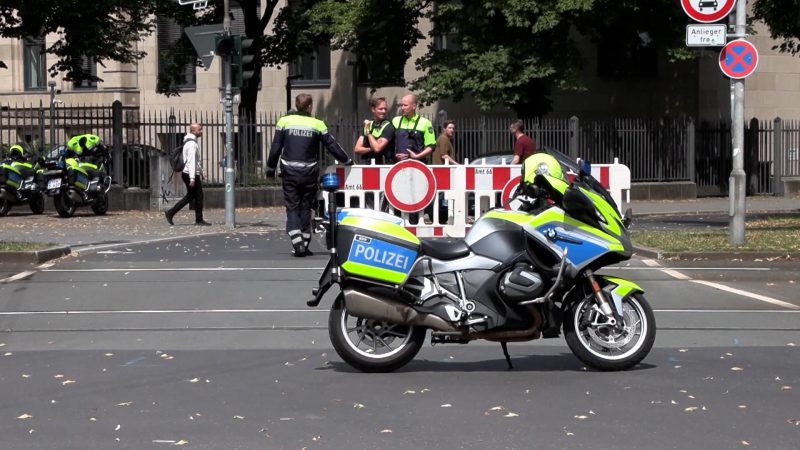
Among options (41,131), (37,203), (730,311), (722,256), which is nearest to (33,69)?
(41,131)

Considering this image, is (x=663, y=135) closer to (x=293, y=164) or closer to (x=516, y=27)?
(x=516, y=27)

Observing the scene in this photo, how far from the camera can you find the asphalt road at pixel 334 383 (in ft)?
21.9

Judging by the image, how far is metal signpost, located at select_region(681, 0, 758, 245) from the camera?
16422 millimetres

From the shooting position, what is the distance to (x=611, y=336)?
8.39 m

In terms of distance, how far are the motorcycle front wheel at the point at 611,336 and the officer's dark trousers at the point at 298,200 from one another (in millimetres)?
7755

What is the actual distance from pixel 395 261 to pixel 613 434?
2.11 meters

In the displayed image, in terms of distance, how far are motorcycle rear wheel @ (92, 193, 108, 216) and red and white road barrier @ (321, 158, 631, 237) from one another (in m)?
9.29

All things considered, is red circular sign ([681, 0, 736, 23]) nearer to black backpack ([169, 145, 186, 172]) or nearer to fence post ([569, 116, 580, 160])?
black backpack ([169, 145, 186, 172])

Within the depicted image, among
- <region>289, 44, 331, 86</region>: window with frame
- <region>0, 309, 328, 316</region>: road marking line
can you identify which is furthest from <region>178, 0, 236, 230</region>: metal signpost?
<region>289, 44, 331, 86</region>: window with frame

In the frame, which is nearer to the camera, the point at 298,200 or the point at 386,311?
the point at 386,311

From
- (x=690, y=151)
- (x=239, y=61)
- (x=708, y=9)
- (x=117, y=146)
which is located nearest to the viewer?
(x=708, y=9)

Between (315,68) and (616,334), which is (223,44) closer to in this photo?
(616,334)

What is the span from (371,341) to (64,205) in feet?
56.4

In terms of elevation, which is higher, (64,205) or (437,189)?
(437,189)
